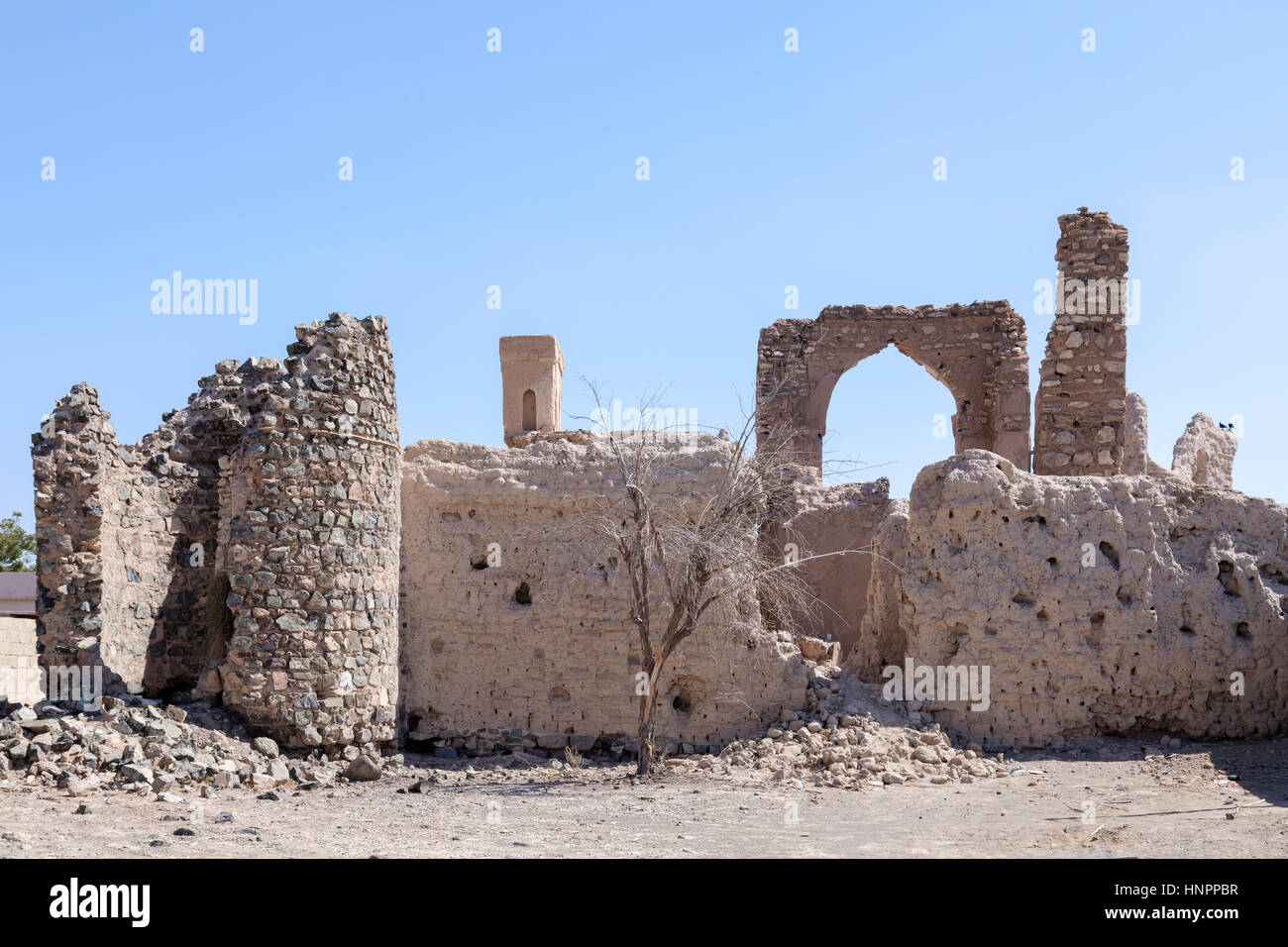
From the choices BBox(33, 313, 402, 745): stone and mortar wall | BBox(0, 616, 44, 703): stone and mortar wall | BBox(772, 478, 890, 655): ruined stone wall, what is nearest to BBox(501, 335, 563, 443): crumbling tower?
BBox(772, 478, 890, 655): ruined stone wall

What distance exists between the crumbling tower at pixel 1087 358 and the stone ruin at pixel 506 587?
3.04 m

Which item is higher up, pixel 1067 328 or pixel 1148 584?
pixel 1067 328

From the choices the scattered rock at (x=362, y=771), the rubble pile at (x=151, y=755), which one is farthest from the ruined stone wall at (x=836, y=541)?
the rubble pile at (x=151, y=755)

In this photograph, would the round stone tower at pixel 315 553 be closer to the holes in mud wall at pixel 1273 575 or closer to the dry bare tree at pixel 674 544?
the dry bare tree at pixel 674 544

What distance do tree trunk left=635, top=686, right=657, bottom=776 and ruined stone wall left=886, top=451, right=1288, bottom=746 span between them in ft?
9.65

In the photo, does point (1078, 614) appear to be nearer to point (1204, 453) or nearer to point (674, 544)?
point (674, 544)

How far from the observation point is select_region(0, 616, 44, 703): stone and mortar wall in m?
17.8

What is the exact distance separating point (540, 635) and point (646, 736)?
1.88 meters

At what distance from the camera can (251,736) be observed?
11.0 metres

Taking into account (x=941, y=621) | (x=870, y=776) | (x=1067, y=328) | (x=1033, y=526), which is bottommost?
(x=870, y=776)
